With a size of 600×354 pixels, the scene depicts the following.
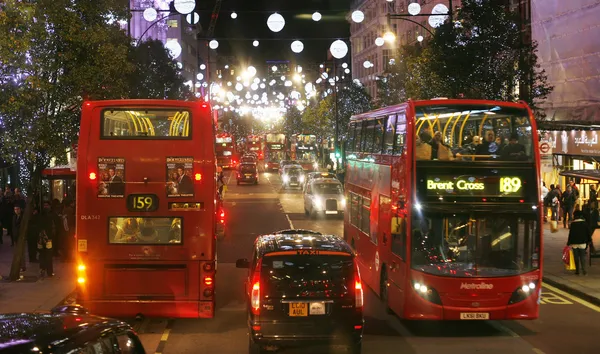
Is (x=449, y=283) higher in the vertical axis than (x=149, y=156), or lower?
lower

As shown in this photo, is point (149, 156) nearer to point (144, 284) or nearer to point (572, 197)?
point (144, 284)

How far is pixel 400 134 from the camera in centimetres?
1509

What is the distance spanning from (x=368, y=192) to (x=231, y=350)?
674 centimetres

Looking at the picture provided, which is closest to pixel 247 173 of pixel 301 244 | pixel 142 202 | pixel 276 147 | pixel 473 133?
pixel 276 147

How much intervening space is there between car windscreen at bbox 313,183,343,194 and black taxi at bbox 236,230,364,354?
2639 cm

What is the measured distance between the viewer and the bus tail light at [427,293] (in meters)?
14.0

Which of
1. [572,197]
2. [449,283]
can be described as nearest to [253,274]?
[449,283]

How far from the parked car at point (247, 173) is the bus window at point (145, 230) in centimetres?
5064

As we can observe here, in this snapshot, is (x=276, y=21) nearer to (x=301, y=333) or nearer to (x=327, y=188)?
(x=327, y=188)

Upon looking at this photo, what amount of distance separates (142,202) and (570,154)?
2406 cm

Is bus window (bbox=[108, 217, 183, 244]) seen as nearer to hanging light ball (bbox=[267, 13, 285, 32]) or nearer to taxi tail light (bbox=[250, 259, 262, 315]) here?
taxi tail light (bbox=[250, 259, 262, 315])

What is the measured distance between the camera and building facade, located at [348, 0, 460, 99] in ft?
234

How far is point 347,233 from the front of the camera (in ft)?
74.0

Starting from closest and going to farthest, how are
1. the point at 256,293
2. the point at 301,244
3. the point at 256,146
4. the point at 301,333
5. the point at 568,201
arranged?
the point at 301,333 < the point at 256,293 < the point at 301,244 < the point at 568,201 < the point at 256,146
